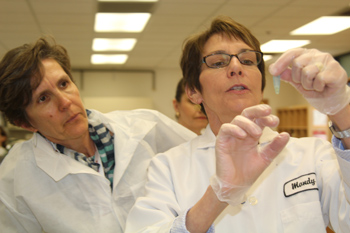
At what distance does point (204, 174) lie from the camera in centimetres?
130

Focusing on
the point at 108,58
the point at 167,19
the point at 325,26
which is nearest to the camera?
the point at 167,19

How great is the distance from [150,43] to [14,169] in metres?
4.79

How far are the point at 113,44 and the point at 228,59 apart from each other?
Answer: 16.7 ft

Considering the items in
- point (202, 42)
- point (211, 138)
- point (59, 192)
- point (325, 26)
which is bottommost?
point (59, 192)

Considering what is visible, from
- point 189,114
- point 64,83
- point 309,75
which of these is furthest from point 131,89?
point 309,75

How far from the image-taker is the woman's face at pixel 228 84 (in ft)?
4.10

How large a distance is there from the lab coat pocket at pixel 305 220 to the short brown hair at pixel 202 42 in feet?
1.90

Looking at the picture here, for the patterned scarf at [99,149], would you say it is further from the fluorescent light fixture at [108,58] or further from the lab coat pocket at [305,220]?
the fluorescent light fixture at [108,58]

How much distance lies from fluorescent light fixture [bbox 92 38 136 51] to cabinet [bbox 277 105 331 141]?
395 cm

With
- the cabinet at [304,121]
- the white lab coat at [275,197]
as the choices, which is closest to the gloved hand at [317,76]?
the white lab coat at [275,197]

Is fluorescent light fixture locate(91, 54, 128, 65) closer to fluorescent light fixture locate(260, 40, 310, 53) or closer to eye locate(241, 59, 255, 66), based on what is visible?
fluorescent light fixture locate(260, 40, 310, 53)

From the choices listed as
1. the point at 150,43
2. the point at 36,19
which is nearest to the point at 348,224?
the point at 36,19

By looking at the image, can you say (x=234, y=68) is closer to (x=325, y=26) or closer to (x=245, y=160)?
(x=245, y=160)

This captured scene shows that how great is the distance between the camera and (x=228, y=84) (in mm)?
1259
